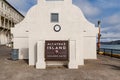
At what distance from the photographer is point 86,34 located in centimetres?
1784

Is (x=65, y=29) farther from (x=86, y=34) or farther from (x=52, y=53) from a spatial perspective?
(x=86, y=34)

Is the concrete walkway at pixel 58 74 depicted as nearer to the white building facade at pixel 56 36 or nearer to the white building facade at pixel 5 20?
the white building facade at pixel 56 36

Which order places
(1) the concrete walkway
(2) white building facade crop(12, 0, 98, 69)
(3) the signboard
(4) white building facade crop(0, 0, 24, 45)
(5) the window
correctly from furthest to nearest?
(4) white building facade crop(0, 0, 24, 45) < (5) the window < (3) the signboard < (2) white building facade crop(12, 0, 98, 69) < (1) the concrete walkway

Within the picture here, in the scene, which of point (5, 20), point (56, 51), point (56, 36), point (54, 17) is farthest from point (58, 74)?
point (5, 20)

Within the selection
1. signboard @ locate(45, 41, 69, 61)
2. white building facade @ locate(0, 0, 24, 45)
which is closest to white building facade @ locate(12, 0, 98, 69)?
signboard @ locate(45, 41, 69, 61)

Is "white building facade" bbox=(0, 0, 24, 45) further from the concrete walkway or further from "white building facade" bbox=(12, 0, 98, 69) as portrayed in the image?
the concrete walkway

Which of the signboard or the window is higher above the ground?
the window

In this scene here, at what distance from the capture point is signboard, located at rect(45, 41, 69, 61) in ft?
38.9

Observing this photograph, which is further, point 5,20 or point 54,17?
point 5,20

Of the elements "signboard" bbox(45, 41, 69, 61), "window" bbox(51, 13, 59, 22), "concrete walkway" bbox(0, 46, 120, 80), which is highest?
"window" bbox(51, 13, 59, 22)

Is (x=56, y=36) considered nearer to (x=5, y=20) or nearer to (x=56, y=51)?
(x=56, y=51)

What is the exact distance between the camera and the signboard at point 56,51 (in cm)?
1187

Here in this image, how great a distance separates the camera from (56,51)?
11.9m

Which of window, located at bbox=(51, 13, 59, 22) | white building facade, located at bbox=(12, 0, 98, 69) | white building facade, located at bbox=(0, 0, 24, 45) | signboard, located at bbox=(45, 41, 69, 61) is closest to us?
white building facade, located at bbox=(12, 0, 98, 69)
